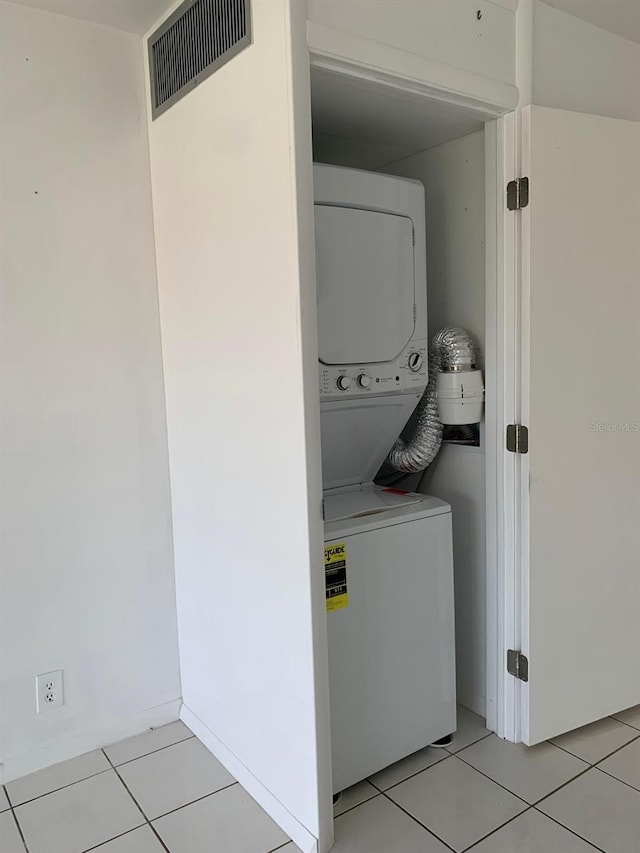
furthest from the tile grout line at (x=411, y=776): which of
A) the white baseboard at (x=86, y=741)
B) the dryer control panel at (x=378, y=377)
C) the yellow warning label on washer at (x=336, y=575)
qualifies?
the dryer control panel at (x=378, y=377)

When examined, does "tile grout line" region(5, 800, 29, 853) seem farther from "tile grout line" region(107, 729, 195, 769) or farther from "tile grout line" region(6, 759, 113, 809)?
"tile grout line" region(107, 729, 195, 769)

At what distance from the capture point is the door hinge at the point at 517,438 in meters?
2.06

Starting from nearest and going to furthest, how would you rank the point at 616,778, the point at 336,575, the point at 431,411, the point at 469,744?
the point at 336,575
the point at 616,778
the point at 469,744
the point at 431,411

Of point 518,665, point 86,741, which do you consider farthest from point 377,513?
point 86,741

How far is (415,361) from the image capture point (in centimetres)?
219

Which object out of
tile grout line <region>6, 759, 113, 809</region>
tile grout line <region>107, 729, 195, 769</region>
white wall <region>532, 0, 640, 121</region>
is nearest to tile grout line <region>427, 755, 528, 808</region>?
tile grout line <region>107, 729, 195, 769</region>

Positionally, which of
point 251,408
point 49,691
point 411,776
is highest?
point 251,408

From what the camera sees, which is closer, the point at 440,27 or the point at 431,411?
the point at 440,27

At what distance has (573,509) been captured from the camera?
7.06 ft

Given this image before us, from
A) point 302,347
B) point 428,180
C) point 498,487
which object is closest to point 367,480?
point 498,487

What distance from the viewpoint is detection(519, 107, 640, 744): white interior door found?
202 centimetres

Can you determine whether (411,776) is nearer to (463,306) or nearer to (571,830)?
(571,830)

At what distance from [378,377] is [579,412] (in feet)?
2.11

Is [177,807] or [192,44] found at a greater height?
[192,44]
